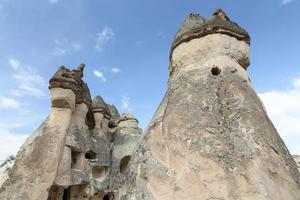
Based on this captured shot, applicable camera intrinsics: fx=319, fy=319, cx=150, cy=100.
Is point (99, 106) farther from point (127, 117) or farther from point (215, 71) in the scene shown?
point (215, 71)

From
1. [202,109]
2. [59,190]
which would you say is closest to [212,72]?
[202,109]

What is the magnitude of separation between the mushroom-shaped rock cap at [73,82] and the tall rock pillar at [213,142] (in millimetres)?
7788

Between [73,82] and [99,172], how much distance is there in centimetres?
408

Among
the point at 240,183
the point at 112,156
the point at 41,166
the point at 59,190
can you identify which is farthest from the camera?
the point at 112,156

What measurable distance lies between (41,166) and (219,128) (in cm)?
815

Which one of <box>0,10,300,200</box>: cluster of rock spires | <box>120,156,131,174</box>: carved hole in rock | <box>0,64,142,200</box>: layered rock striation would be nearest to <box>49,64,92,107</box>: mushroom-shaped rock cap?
<box>0,64,142,200</box>: layered rock striation

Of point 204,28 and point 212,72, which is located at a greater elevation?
point 204,28

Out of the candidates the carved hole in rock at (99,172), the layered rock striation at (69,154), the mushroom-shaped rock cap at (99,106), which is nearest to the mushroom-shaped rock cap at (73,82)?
the layered rock striation at (69,154)

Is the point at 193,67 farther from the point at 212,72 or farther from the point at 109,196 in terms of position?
the point at 109,196

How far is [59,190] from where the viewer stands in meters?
11.2

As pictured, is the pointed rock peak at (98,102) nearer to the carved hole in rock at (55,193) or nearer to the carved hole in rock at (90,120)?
the carved hole in rock at (90,120)

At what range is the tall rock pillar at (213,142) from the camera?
10.6ft

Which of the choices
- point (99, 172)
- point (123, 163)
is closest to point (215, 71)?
point (99, 172)

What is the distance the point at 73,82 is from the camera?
38.8 ft
